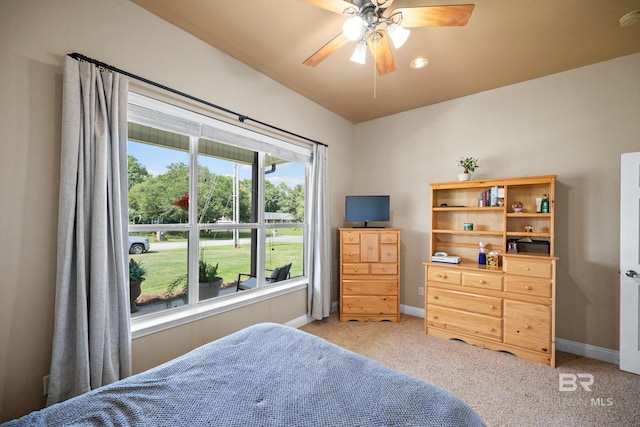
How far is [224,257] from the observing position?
8.60 ft


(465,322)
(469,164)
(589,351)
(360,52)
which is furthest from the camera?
(469,164)

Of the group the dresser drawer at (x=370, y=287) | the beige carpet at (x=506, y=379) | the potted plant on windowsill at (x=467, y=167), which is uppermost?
the potted plant on windowsill at (x=467, y=167)

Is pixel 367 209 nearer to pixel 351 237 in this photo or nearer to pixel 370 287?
pixel 351 237

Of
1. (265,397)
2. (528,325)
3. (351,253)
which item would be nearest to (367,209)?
(351,253)

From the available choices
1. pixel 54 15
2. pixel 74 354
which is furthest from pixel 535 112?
pixel 74 354

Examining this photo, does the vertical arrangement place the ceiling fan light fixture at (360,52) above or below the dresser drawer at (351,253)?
above

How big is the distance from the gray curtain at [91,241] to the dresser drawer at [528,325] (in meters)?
3.25

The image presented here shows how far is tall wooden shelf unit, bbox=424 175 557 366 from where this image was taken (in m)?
2.42

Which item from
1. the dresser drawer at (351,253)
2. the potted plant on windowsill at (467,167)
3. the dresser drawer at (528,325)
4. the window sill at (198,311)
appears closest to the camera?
the window sill at (198,311)

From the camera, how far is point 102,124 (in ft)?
5.37

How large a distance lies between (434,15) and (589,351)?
11.1 feet

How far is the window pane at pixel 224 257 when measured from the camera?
244 centimetres

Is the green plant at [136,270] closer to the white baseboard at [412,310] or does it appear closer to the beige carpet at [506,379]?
the beige carpet at [506,379]

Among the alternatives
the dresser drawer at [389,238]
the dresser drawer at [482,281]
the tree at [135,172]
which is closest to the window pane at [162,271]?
the tree at [135,172]
